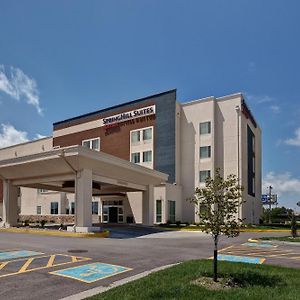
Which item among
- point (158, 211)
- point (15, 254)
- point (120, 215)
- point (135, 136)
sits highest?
point (135, 136)

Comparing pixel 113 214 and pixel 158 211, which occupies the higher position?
pixel 158 211

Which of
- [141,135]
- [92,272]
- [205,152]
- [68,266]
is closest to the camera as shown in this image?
[92,272]

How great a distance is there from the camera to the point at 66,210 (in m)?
55.4

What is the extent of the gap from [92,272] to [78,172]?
59.8ft

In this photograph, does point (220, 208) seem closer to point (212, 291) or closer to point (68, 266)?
point (212, 291)

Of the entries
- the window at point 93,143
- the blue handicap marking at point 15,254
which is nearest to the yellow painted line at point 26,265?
the blue handicap marking at point 15,254

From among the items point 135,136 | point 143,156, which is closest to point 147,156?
→ point 143,156

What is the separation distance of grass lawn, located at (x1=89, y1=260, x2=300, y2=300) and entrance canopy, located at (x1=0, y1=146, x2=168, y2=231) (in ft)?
58.9

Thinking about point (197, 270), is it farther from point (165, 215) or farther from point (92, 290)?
point (165, 215)

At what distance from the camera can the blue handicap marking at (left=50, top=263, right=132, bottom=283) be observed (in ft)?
34.9

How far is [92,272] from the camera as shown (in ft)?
37.5

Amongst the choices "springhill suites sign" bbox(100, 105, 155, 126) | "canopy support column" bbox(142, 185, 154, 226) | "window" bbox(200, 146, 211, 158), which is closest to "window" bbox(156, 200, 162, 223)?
"canopy support column" bbox(142, 185, 154, 226)

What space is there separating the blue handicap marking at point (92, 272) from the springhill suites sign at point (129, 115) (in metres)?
39.9

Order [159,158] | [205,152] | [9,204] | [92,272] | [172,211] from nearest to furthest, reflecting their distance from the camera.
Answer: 1. [92,272]
2. [9,204]
3. [172,211]
4. [205,152]
5. [159,158]
